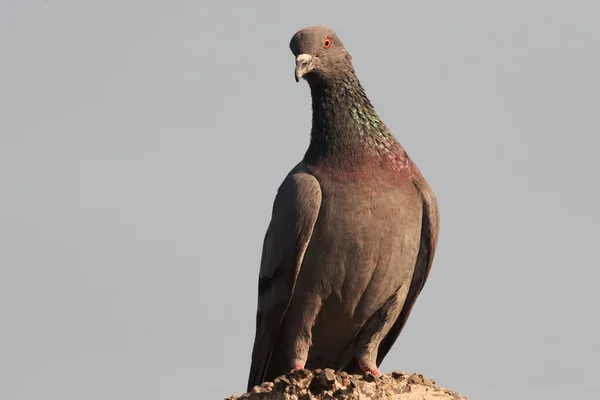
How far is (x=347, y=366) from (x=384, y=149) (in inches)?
89.5

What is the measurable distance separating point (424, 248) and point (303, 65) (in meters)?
2.21

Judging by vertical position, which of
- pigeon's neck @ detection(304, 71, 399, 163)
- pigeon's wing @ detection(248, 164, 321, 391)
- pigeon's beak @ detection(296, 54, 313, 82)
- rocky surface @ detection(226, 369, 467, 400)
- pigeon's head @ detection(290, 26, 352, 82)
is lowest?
rocky surface @ detection(226, 369, 467, 400)

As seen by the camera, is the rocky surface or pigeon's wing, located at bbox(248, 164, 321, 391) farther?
pigeon's wing, located at bbox(248, 164, 321, 391)

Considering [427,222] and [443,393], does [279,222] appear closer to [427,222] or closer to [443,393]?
[427,222]

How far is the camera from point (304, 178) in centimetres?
1164

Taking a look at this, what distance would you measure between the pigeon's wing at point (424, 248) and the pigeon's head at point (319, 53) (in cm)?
146

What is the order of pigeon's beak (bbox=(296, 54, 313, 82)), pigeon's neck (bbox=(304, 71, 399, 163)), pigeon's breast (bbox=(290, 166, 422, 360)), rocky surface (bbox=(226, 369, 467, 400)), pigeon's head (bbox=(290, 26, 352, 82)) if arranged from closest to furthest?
rocky surface (bbox=(226, 369, 467, 400)) → pigeon's breast (bbox=(290, 166, 422, 360)) → pigeon's beak (bbox=(296, 54, 313, 82)) → pigeon's neck (bbox=(304, 71, 399, 163)) → pigeon's head (bbox=(290, 26, 352, 82))

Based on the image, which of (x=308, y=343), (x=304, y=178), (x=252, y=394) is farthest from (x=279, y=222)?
(x=252, y=394)

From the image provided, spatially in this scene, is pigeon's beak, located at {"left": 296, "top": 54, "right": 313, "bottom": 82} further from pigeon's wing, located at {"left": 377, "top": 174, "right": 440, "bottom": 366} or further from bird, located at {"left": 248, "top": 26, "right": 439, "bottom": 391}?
pigeon's wing, located at {"left": 377, "top": 174, "right": 440, "bottom": 366}

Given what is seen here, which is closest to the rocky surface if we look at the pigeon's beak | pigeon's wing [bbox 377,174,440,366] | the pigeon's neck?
pigeon's wing [bbox 377,174,440,366]

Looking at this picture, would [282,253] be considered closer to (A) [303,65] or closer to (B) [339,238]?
(B) [339,238]

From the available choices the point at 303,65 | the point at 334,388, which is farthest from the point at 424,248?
the point at 334,388

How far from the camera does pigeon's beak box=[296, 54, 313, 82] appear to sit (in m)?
11.7

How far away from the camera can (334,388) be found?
9.22 meters
